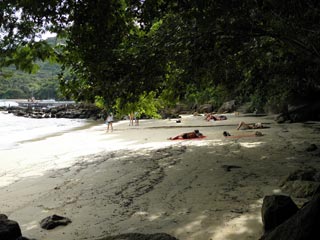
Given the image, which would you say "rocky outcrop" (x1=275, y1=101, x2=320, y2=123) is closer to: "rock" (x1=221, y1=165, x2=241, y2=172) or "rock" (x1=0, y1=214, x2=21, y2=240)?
"rock" (x1=221, y1=165, x2=241, y2=172)

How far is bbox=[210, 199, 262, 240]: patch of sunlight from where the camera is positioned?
493 centimetres

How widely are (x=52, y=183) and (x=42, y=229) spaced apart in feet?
12.5

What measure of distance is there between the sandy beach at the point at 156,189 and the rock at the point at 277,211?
216 mm

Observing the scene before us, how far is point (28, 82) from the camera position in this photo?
6152 inches

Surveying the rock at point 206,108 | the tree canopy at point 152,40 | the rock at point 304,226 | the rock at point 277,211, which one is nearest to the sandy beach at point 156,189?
the rock at point 277,211

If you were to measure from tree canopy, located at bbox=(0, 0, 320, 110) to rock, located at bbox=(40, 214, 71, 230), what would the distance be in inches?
107

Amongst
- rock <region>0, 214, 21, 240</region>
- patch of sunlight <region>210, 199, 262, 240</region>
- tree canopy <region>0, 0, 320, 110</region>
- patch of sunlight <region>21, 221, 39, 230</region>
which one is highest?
tree canopy <region>0, 0, 320, 110</region>

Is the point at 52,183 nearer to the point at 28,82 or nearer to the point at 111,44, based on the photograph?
the point at 111,44

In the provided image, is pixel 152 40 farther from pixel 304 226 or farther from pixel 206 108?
pixel 206 108

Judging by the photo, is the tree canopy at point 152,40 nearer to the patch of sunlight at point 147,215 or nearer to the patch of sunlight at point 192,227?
the patch of sunlight at point 147,215

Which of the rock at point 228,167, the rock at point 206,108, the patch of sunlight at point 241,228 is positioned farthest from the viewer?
the rock at point 206,108

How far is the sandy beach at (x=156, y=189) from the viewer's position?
5.62 metres

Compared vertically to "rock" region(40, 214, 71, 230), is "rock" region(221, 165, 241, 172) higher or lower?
higher

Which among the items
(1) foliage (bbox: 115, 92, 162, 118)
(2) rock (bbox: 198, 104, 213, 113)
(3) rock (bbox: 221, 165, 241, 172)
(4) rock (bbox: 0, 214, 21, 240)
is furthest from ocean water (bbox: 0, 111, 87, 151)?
(2) rock (bbox: 198, 104, 213, 113)
